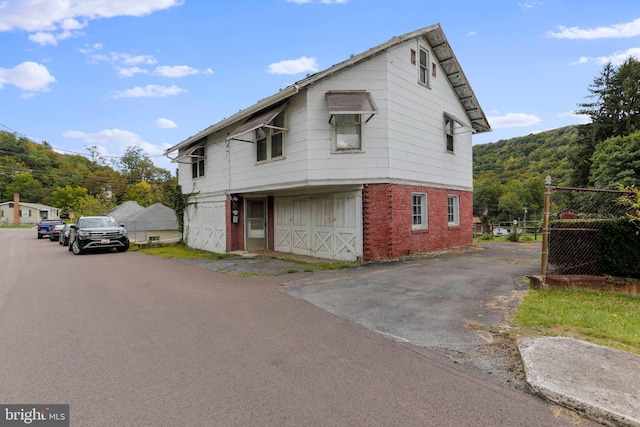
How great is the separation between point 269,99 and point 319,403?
10.2 meters

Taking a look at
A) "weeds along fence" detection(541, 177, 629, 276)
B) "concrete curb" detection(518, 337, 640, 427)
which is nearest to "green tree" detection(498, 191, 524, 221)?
"weeds along fence" detection(541, 177, 629, 276)

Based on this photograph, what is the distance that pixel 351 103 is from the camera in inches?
407

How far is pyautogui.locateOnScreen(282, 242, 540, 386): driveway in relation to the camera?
13.8ft

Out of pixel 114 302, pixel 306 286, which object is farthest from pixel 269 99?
pixel 114 302

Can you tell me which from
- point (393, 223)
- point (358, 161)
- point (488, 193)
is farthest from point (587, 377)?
point (488, 193)

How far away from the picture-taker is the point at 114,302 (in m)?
6.62

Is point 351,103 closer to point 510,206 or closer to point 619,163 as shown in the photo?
point 619,163

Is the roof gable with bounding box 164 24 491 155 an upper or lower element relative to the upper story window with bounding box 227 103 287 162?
upper

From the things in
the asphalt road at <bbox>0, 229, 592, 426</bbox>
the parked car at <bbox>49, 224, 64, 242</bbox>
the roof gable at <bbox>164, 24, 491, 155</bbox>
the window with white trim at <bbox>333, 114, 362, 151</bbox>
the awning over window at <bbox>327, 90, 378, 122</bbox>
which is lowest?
the asphalt road at <bbox>0, 229, 592, 426</bbox>

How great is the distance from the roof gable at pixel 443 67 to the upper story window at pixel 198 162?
557mm

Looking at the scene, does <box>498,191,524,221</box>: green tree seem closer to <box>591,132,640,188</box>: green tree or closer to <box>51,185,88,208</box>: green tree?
<box>591,132,640,188</box>: green tree

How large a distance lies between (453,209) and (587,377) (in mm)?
12427

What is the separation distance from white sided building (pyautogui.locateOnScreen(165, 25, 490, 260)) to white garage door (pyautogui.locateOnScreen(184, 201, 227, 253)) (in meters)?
0.11

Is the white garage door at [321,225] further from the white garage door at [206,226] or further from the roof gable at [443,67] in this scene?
the roof gable at [443,67]
